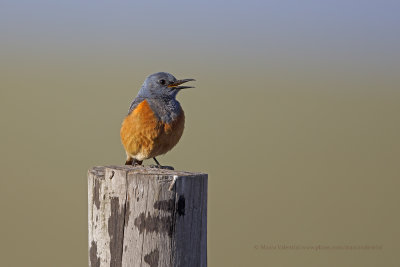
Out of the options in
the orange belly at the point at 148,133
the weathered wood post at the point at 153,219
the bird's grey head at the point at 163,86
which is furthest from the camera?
the bird's grey head at the point at 163,86

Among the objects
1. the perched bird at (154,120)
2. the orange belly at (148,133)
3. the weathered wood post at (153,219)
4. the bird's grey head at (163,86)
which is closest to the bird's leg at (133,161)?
the perched bird at (154,120)

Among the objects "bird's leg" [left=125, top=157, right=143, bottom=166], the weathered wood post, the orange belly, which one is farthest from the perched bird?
the weathered wood post

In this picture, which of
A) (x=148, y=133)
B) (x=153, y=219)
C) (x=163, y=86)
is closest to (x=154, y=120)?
(x=148, y=133)

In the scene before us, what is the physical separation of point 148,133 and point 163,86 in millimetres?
684

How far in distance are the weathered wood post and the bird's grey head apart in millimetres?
2717

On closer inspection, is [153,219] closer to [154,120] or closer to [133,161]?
[154,120]

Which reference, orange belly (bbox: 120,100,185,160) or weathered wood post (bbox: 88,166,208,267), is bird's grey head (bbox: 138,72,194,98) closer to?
orange belly (bbox: 120,100,185,160)

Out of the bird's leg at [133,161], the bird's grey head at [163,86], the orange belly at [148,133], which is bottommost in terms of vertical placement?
the bird's leg at [133,161]

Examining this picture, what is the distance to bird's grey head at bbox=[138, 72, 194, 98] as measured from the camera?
625 cm

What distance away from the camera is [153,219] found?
344 cm

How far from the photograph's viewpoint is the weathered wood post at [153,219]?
11.3 feet

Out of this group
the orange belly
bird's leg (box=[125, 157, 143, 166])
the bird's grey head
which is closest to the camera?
the orange belly

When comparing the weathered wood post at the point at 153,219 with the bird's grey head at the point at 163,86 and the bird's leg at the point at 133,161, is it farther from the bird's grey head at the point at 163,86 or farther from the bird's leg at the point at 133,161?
the bird's leg at the point at 133,161

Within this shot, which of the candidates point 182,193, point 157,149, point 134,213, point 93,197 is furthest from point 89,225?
point 157,149
